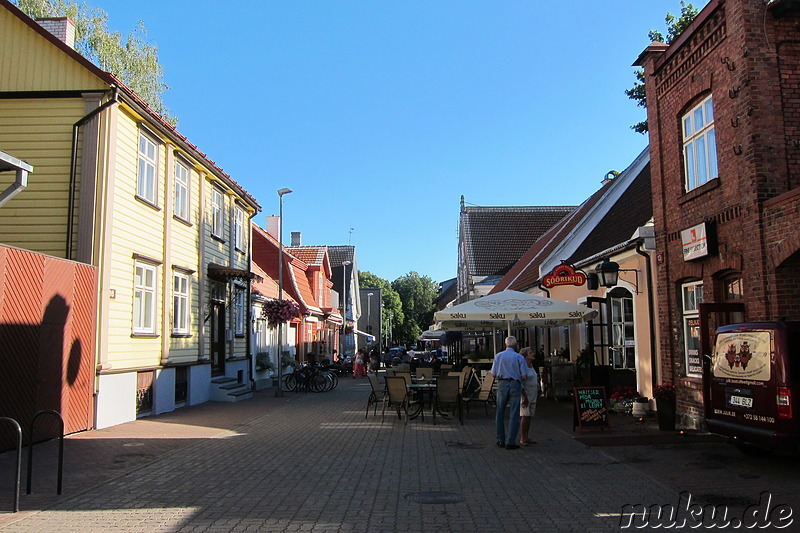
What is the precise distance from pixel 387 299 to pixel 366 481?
88890 millimetres

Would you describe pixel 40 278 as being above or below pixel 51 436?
above

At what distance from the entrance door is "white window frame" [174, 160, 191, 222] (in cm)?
327

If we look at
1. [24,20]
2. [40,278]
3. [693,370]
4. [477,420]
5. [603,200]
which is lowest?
[477,420]

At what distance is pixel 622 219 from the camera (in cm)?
1978

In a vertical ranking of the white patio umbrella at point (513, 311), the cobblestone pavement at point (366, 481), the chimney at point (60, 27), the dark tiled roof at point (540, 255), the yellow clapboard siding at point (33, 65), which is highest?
the chimney at point (60, 27)

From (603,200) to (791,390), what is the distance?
14.5 m

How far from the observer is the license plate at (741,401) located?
8.16 meters

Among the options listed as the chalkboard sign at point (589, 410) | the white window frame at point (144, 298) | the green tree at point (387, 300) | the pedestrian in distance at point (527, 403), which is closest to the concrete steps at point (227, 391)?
the white window frame at point (144, 298)

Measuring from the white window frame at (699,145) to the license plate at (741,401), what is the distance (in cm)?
426

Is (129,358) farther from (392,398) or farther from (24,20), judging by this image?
(24,20)

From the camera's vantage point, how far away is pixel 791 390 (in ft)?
24.7

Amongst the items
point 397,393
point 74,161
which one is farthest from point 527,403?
point 74,161

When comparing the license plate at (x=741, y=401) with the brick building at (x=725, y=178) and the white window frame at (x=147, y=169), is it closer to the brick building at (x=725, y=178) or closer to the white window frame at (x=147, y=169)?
the brick building at (x=725, y=178)

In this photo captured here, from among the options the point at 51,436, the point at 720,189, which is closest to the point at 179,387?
the point at 51,436
